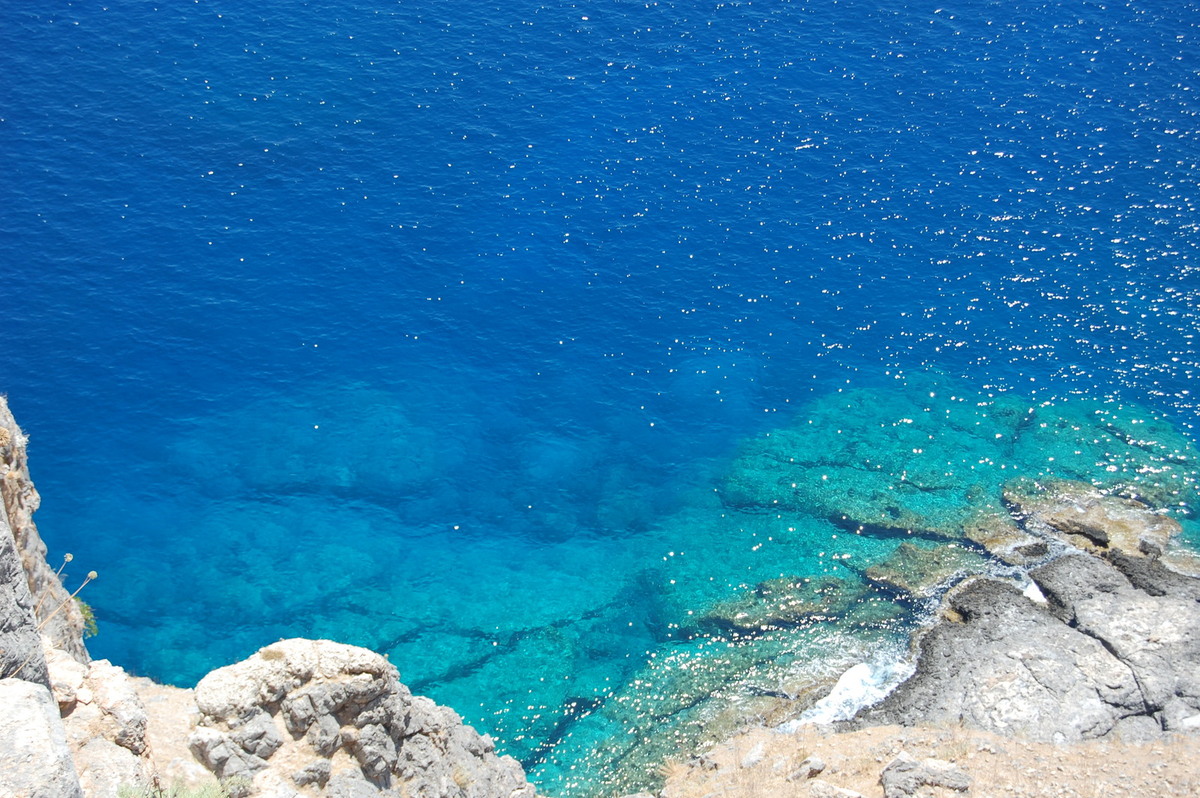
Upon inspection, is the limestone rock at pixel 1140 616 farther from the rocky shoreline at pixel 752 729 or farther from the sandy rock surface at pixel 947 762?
the sandy rock surface at pixel 947 762

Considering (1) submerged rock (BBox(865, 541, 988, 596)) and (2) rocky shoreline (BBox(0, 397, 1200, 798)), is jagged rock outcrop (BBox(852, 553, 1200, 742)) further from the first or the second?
(1) submerged rock (BBox(865, 541, 988, 596))

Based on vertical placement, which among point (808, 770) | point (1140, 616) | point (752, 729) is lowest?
point (808, 770)

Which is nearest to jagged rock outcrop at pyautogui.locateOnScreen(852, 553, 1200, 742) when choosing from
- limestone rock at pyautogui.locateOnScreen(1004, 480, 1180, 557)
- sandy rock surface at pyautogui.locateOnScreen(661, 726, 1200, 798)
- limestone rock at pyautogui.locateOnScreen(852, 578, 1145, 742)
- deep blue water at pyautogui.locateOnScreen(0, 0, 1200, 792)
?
limestone rock at pyautogui.locateOnScreen(852, 578, 1145, 742)

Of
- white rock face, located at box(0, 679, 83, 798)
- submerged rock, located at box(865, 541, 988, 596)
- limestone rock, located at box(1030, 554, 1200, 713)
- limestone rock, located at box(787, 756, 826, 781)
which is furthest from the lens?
submerged rock, located at box(865, 541, 988, 596)

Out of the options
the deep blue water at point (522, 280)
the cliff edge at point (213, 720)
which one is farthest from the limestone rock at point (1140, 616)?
the cliff edge at point (213, 720)

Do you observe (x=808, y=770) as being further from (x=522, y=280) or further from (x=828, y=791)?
(x=522, y=280)

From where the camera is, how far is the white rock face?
19.1 m

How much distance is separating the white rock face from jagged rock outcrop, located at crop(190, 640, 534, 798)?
28.9 feet

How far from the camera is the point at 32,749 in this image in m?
19.7

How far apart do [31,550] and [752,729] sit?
31.0 m

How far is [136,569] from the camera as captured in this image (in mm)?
54562

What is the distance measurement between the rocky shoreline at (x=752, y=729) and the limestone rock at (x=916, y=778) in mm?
71

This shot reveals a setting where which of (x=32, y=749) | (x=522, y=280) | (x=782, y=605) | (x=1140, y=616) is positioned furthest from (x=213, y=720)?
(x=522, y=280)

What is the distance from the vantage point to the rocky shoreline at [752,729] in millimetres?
25656
